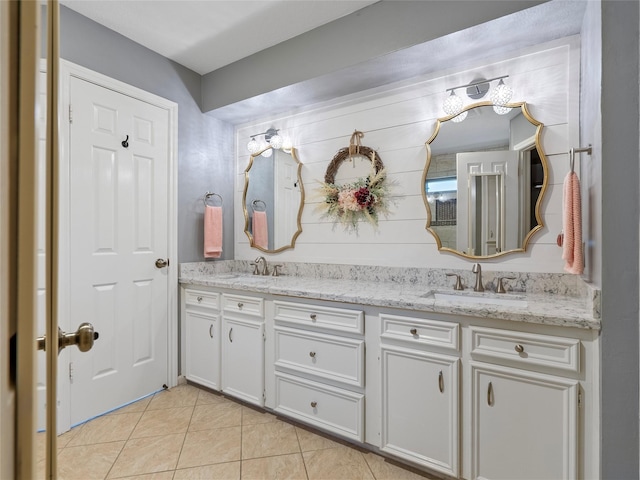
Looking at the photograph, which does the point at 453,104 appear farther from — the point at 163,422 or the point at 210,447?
the point at 163,422

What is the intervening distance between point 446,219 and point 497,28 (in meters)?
1.08

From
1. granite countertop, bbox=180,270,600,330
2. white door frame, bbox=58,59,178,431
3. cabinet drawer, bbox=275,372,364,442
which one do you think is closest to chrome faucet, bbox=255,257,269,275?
granite countertop, bbox=180,270,600,330

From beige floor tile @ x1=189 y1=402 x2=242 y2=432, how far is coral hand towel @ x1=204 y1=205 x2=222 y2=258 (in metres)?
1.21

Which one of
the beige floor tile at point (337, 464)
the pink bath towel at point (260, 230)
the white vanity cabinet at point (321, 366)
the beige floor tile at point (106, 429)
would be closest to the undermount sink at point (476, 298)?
the white vanity cabinet at point (321, 366)

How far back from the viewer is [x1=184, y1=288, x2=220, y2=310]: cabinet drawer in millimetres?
2516

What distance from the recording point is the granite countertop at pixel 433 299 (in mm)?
1397

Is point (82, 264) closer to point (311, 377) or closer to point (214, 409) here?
point (214, 409)

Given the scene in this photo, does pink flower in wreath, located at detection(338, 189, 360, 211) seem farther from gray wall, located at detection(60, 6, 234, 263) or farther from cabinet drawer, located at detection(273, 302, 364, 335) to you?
gray wall, located at detection(60, 6, 234, 263)

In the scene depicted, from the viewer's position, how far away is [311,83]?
236 cm

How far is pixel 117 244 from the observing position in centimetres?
238

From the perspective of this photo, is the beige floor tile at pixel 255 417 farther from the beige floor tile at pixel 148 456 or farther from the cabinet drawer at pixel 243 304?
the cabinet drawer at pixel 243 304

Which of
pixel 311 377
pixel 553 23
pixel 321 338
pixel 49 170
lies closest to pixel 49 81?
pixel 49 170

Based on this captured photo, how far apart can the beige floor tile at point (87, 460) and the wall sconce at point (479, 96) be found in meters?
2.87

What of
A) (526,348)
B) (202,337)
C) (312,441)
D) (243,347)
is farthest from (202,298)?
(526,348)
